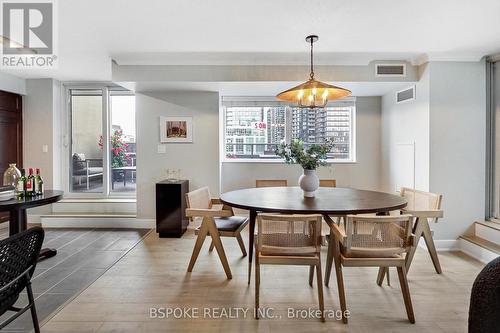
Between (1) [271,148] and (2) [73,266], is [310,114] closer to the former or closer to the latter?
(1) [271,148]

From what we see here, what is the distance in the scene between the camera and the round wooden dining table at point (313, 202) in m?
2.13

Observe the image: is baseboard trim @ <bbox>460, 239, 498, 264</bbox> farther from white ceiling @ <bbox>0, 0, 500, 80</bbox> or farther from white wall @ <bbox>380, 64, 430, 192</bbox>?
white ceiling @ <bbox>0, 0, 500, 80</bbox>

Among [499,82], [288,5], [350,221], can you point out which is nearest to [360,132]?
[499,82]

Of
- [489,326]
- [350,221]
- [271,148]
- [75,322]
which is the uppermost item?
[271,148]

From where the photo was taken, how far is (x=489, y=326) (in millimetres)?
469

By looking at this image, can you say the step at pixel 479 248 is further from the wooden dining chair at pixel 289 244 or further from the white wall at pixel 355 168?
the wooden dining chair at pixel 289 244

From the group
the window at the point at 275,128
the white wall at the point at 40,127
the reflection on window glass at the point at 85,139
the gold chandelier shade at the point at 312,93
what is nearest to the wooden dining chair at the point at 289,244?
the gold chandelier shade at the point at 312,93

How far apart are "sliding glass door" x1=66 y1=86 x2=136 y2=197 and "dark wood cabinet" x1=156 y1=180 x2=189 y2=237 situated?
1325mm

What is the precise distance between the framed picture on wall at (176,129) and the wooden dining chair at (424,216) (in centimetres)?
301

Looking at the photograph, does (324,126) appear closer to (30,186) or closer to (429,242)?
(429,242)

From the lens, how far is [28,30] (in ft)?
9.08

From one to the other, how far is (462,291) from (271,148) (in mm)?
3188

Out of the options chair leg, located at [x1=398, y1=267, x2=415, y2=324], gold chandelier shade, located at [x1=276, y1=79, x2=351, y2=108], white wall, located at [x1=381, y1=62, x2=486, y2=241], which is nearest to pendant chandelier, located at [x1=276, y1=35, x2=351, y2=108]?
gold chandelier shade, located at [x1=276, y1=79, x2=351, y2=108]

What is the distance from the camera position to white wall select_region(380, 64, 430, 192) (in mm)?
3500
